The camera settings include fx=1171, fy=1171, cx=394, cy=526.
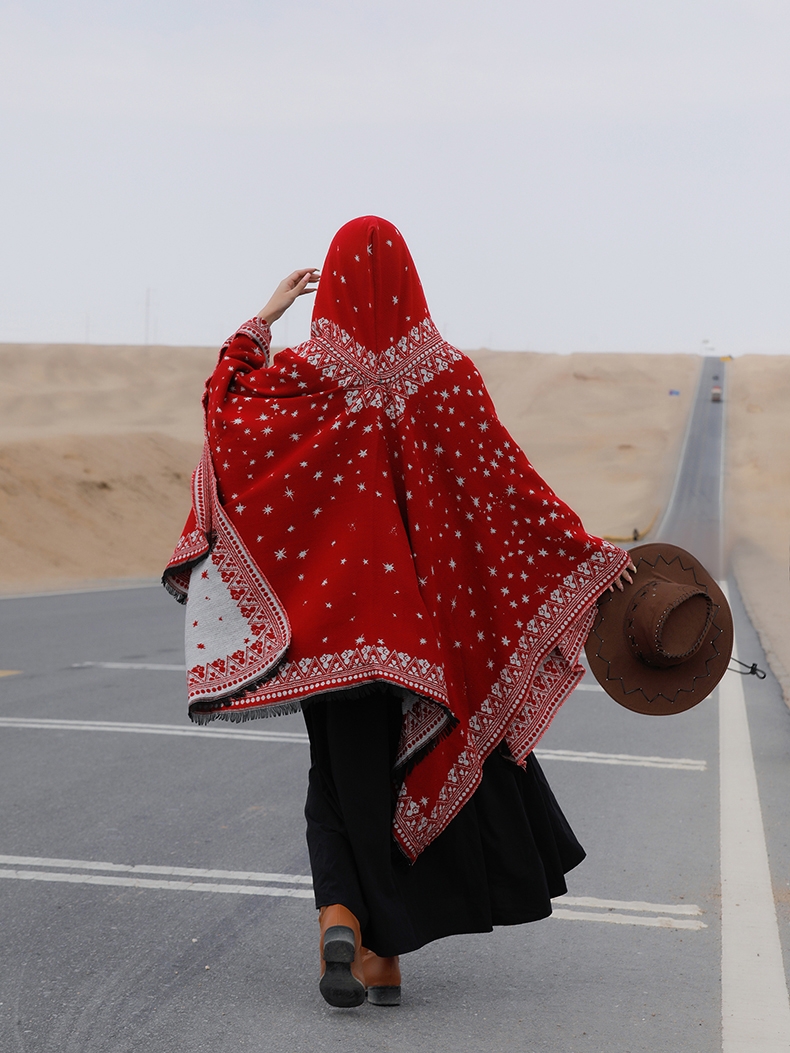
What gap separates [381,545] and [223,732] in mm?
4400

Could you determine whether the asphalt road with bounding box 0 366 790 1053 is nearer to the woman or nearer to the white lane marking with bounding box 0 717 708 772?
the white lane marking with bounding box 0 717 708 772

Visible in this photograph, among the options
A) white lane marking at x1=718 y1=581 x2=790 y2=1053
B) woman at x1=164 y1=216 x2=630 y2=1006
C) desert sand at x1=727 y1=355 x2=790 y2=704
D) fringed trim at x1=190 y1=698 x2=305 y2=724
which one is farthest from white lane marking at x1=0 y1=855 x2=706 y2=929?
desert sand at x1=727 y1=355 x2=790 y2=704

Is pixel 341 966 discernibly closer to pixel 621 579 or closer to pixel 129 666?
pixel 621 579

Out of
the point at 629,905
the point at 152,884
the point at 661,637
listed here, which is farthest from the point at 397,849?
the point at 152,884

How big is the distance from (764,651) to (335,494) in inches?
383

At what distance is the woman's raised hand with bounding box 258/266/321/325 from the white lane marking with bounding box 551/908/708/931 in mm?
2262

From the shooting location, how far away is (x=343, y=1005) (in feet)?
10.1

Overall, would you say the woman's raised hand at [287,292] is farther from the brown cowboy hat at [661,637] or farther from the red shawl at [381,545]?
the brown cowboy hat at [661,637]

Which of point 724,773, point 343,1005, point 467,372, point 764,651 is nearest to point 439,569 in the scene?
point 467,372

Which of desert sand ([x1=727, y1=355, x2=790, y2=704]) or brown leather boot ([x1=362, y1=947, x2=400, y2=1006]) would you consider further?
desert sand ([x1=727, y1=355, x2=790, y2=704])

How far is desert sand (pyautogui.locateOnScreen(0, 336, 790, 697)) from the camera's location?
93.2 ft

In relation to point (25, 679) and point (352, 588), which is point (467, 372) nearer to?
point (352, 588)

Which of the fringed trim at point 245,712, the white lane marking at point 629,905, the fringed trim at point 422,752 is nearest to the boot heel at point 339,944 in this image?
the fringed trim at point 422,752

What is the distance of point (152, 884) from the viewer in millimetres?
4301
